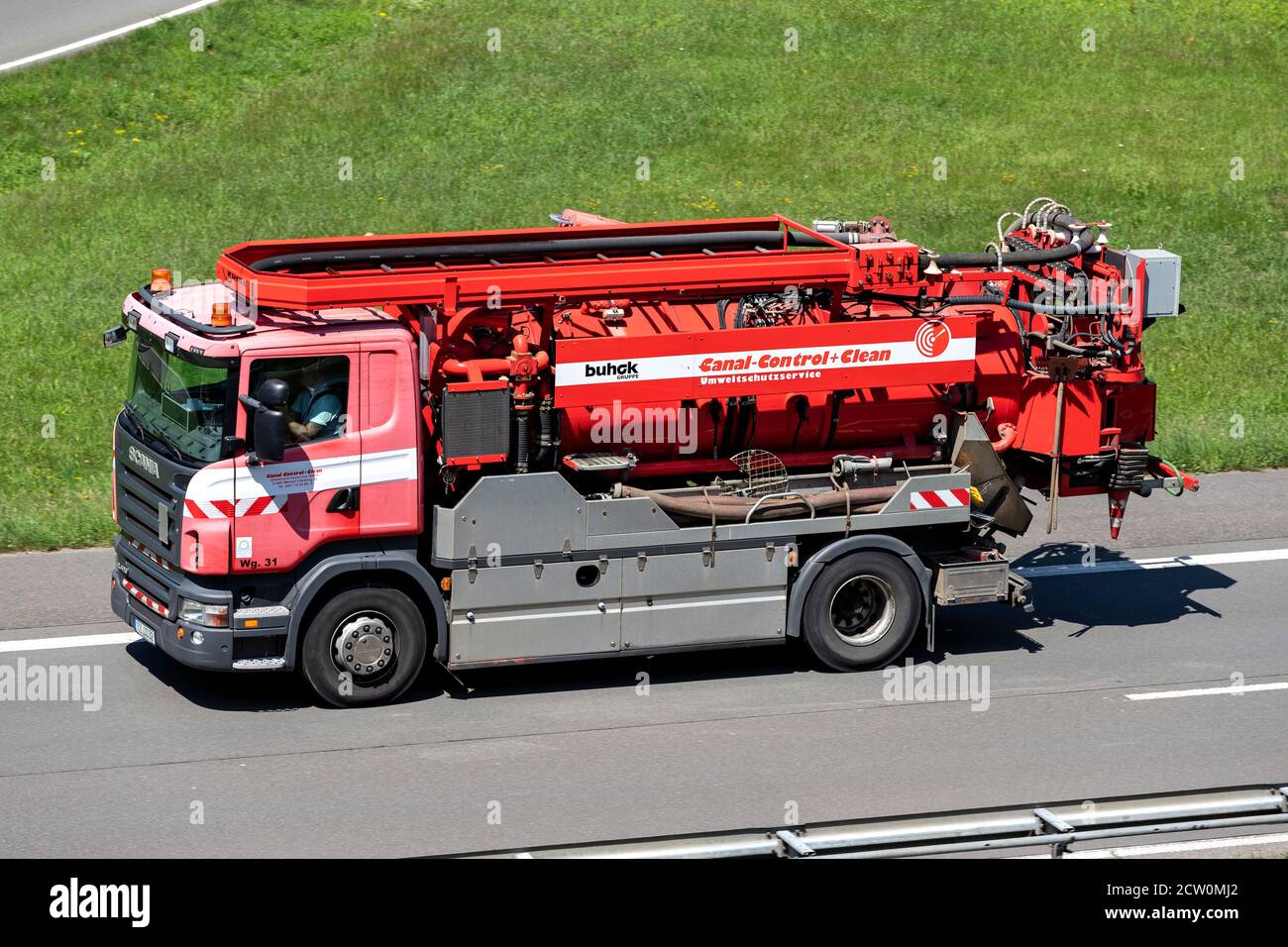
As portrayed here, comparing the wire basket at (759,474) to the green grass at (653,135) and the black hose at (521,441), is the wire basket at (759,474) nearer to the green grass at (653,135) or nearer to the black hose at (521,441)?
the black hose at (521,441)

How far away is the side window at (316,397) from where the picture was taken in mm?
11891

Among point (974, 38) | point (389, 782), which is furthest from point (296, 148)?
point (389, 782)

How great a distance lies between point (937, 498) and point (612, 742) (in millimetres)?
3147

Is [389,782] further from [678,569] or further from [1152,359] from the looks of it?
[1152,359]

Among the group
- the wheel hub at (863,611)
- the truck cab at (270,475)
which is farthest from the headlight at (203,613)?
the wheel hub at (863,611)

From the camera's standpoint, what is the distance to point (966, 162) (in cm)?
2892

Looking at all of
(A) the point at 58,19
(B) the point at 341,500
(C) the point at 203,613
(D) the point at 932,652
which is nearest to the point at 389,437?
(B) the point at 341,500

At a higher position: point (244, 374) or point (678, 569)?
point (244, 374)

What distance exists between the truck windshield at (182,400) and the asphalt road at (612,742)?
1933mm

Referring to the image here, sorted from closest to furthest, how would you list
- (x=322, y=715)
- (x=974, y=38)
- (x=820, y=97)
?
(x=322, y=715)
(x=820, y=97)
(x=974, y=38)

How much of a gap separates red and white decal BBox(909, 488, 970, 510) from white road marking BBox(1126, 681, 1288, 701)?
188cm

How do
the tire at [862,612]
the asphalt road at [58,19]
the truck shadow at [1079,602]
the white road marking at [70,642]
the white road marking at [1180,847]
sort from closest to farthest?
1. the white road marking at [1180,847]
2. the tire at [862,612]
3. the white road marking at [70,642]
4. the truck shadow at [1079,602]
5. the asphalt road at [58,19]

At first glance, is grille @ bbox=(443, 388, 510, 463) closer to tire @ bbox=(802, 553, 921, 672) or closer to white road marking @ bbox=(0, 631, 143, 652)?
tire @ bbox=(802, 553, 921, 672)

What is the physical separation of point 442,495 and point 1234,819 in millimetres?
5932
